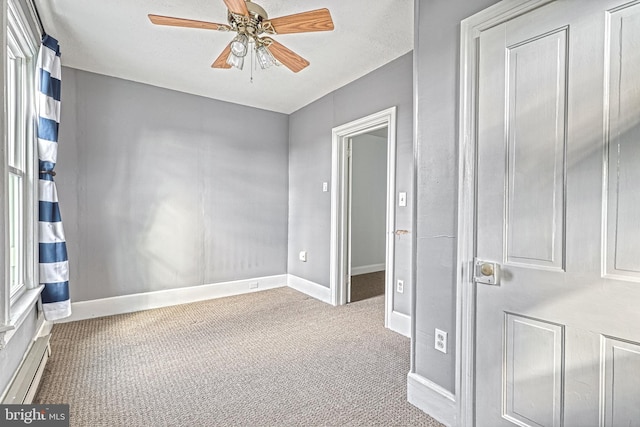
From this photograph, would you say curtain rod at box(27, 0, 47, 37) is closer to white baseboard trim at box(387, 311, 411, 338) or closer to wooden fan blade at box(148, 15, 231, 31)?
wooden fan blade at box(148, 15, 231, 31)

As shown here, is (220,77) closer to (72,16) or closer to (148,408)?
(72,16)

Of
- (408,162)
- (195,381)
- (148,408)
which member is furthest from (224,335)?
(408,162)

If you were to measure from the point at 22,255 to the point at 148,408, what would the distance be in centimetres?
144

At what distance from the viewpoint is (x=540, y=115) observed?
1.27m

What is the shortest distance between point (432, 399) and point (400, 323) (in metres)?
1.15

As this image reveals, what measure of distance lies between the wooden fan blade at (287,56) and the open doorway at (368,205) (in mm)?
2938

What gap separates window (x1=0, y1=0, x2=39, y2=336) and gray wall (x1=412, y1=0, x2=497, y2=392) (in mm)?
2357

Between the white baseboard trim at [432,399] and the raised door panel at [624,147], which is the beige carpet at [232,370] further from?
the raised door panel at [624,147]

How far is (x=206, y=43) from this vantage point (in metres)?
2.50

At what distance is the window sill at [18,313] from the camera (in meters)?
1.45

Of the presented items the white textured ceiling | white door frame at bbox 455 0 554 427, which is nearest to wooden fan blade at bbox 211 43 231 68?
the white textured ceiling

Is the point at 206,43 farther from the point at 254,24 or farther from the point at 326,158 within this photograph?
the point at 326,158

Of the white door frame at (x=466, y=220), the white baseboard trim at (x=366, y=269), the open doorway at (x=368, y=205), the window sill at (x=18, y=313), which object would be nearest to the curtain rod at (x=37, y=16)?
the window sill at (x=18, y=313)

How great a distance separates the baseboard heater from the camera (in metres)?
1.54
